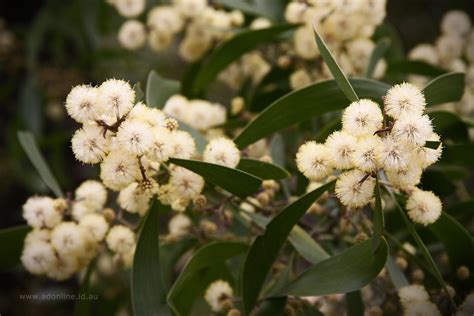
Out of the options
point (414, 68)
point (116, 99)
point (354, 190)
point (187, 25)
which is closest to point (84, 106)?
point (116, 99)

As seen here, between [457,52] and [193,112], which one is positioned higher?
[457,52]

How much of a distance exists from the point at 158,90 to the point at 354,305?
2.08 feet

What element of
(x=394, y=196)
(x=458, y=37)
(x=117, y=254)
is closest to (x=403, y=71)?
(x=458, y=37)

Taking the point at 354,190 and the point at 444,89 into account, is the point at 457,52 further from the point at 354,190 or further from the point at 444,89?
the point at 354,190

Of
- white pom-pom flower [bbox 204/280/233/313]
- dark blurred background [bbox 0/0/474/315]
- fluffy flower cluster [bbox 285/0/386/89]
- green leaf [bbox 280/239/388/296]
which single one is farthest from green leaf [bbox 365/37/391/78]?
dark blurred background [bbox 0/0/474/315]

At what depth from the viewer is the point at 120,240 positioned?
1.17 m

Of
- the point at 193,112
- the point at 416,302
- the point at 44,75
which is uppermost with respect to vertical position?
the point at 44,75

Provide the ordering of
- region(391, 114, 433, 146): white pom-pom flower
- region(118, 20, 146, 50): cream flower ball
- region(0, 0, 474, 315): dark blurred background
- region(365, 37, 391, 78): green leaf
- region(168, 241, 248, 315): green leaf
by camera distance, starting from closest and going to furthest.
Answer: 1. region(391, 114, 433, 146): white pom-pom flower
2. region(168, 241, 248, 315): green leaf
3. region(365, 37, 391, 78): green leaf
4. region(118, 20, 146, 50): cream flower ball
5. region(0, 0, 474, 315): dark blurred background

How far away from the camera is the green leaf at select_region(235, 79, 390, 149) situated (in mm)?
1112

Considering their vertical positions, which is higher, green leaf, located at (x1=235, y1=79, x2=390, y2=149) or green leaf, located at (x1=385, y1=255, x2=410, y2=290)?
green leaf, located at (x1=235, y1=79, x2=390, y2=149)

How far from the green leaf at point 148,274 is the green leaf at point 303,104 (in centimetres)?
24

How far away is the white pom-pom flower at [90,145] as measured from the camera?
3.08 ft

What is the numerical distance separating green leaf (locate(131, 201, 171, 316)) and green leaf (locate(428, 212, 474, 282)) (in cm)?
54

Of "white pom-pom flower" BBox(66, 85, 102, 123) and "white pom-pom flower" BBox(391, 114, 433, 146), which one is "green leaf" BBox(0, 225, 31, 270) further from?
"white pom-pom flower" BBox(391, 114, 433, 146)
